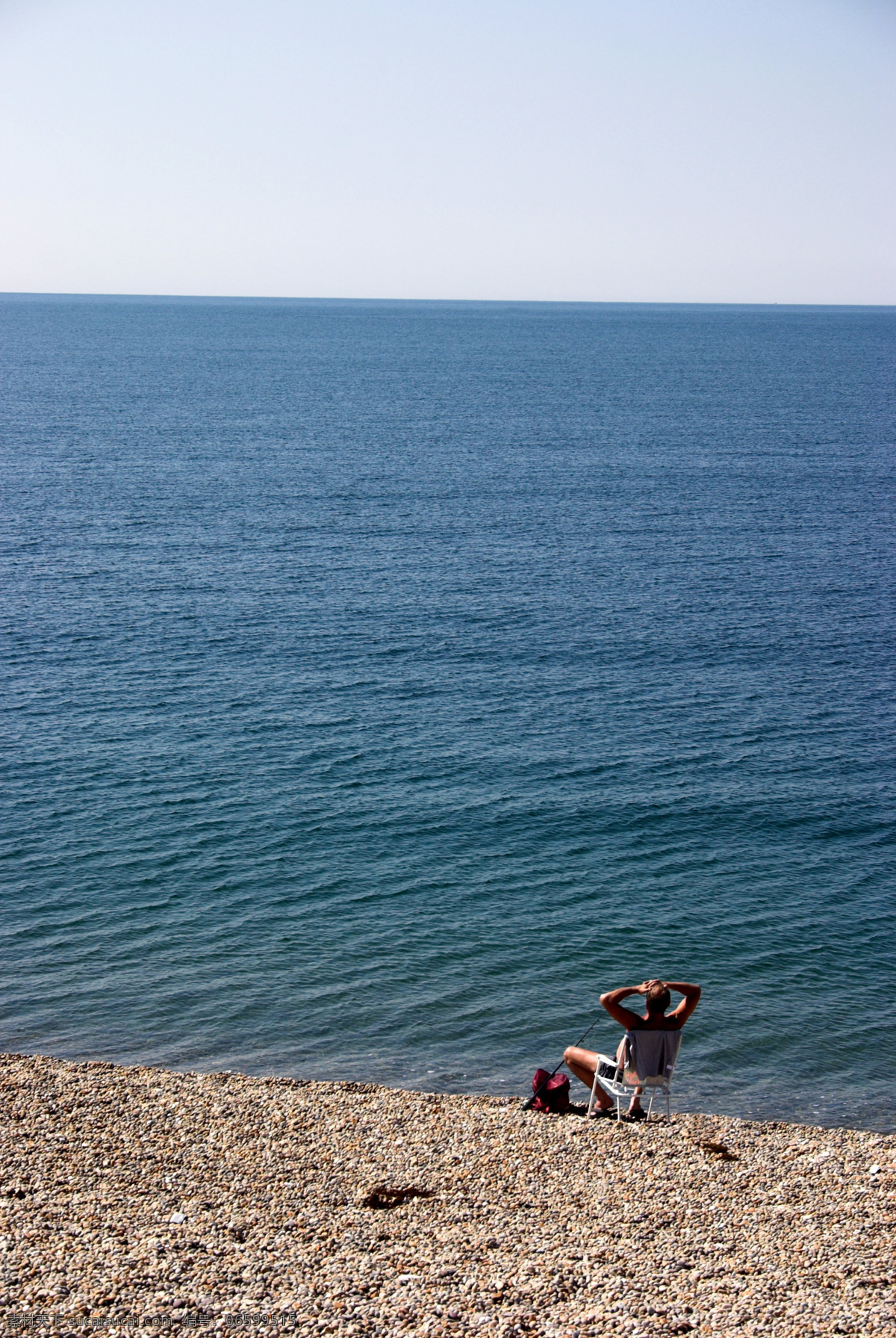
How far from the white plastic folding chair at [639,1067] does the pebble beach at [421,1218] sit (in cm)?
67

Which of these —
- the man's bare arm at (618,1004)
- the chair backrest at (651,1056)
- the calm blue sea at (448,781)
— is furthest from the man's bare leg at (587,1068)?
the calm blue sea at (448,781)

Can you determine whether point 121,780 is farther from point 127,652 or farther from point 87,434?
point 87,434

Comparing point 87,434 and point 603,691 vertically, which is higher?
point 87,434

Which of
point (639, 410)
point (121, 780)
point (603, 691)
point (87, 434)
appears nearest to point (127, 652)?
point (121, 780)

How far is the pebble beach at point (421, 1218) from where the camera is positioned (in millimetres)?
12906

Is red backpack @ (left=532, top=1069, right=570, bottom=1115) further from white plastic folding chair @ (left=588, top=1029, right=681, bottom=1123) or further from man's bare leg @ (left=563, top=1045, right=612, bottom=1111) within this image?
white plastic folding chair @ (left=588, top=1029, right=681, bottom=1123)

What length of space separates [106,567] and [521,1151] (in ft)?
163

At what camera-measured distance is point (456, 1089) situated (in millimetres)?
23219

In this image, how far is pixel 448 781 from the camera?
125 feet

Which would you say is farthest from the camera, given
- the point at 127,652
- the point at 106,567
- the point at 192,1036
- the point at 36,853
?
the point at 106,567

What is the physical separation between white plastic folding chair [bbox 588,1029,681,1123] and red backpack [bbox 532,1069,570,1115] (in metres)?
0.60

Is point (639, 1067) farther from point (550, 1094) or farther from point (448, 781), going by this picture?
point (448, 781)

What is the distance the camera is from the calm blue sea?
26203mm

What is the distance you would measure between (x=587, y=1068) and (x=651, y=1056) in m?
1.75
